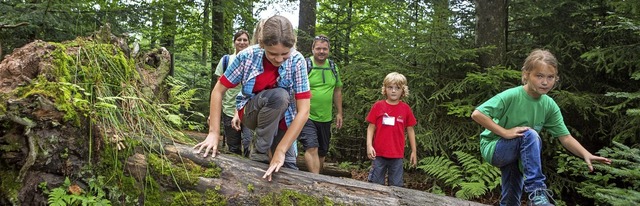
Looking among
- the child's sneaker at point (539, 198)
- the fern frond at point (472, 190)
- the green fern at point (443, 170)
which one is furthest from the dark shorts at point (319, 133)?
the child's sneaker at point (539, 198)

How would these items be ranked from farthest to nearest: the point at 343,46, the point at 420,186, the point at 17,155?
the point at 343,46
the point at 420,186
the point at 17,155

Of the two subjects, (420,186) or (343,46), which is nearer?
(420,186)

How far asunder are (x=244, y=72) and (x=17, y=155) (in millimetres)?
1513

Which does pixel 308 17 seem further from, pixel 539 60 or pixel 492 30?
pixel 539 60

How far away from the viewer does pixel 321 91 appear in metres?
5.30

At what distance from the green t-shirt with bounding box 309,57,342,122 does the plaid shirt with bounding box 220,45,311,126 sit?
2.00 metres

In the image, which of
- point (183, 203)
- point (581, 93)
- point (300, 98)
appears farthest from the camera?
point (581, 93)

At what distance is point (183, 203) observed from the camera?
8.75 ft

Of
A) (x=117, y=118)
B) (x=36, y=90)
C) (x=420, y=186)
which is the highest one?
(x=36, y=90)

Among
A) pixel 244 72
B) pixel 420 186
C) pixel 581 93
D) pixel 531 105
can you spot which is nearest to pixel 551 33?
pixel 581 93

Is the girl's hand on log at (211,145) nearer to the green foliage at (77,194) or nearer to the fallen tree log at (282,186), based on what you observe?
the fallen tree log at (282,186)

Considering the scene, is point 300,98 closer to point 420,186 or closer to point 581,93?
point 420,186

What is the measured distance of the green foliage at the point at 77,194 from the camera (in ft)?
7.35

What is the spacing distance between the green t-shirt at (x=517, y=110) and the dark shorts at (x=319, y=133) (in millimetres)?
2287
